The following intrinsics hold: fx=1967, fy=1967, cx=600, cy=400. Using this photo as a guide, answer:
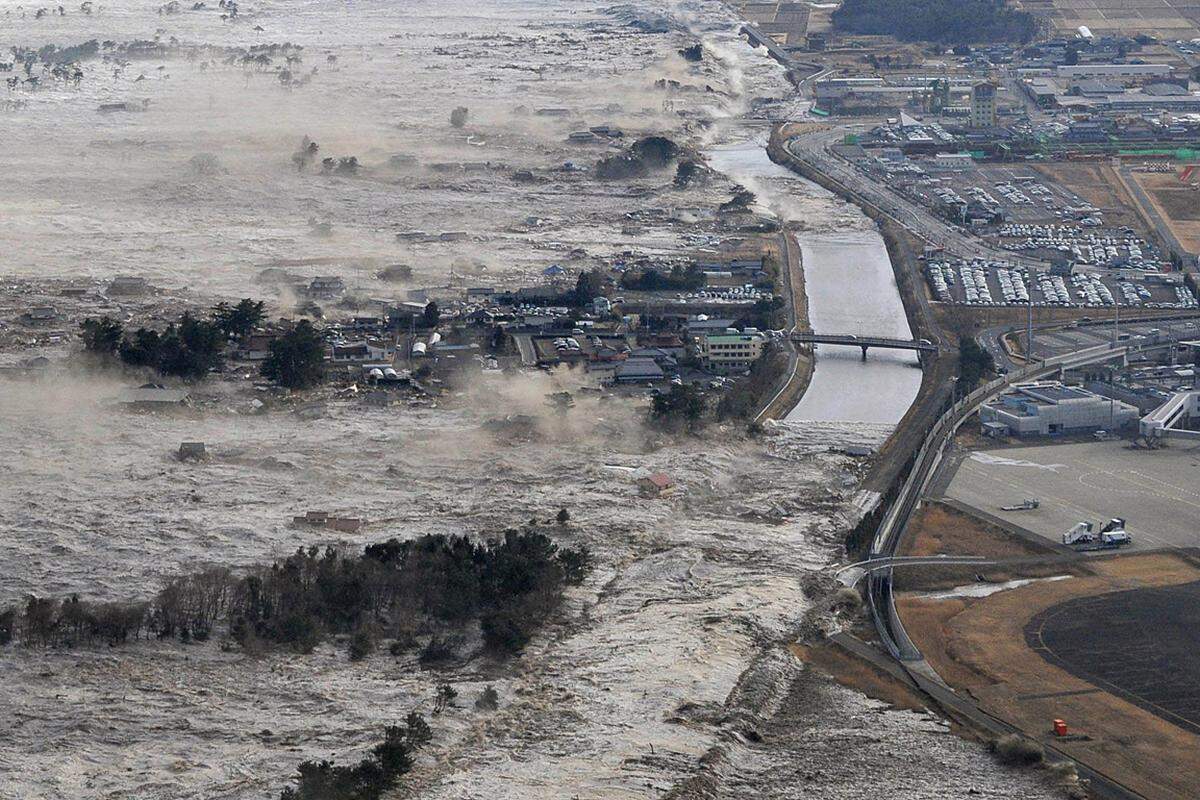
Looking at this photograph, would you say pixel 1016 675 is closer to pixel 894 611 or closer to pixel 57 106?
pixel 894 611

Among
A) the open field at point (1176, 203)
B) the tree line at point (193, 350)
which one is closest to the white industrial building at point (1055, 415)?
the tree line at point (193, 350)

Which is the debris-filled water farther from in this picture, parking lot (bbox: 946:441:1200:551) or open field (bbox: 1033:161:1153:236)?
open field (bbox: 1033:161:1153:236)

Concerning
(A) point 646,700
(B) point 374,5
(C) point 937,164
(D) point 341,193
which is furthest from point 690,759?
(B) point 374,5

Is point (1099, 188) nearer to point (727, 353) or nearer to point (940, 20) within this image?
point (727, 353)

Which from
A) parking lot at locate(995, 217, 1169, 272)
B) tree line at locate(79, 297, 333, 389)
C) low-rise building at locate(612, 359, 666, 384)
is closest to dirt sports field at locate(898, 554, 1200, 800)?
low-rise building at locate(612, 359, 666, 384)

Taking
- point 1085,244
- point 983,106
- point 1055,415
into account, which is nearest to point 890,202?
point 1085,244

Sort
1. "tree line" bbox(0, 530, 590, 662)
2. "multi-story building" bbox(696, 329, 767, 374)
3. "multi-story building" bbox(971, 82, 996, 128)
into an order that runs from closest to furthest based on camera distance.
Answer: "tree line" bbox(0, 530, 590, 662), "multi-story building" bbox(696, 329, 767, 374), "multi-story building" bbox(971, 82, 996, 128)
